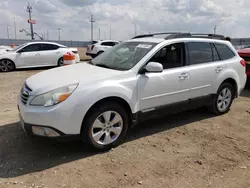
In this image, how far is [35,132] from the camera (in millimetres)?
3273

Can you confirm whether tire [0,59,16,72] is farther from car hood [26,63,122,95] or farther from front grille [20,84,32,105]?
front grille [20,84,32,105]

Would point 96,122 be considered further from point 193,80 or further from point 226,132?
point 226,132

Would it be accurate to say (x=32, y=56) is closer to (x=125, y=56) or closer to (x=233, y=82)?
(x=125, y=56)

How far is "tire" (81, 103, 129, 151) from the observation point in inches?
134

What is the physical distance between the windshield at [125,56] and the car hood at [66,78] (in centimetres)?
24

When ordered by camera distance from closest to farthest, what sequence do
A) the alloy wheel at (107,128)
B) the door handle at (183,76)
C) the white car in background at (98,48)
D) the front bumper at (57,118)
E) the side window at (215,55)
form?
1. the front bumper at (57,118)
2. the alloy wheel at (107,128)
3. the door handle at (183,76)
4. the side window at (215,55)
5. the white car in background at (98,48)

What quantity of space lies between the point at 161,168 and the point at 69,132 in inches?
52.3

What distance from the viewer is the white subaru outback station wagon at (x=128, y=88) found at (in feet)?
10.6

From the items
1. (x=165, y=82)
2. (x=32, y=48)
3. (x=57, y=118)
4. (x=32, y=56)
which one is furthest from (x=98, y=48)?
(x=57, y=118)

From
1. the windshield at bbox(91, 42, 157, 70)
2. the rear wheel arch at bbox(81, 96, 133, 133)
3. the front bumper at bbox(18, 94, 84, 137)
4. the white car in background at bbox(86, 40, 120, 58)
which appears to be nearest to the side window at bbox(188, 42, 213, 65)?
the windshield at bbox(91, 42, 157, 70)

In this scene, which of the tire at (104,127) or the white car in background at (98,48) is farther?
the white car in background at (98,48)

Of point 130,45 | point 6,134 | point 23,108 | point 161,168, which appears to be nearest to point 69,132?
point 23,108

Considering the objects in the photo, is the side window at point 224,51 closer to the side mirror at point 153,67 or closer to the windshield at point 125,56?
the windshield at point 125,56

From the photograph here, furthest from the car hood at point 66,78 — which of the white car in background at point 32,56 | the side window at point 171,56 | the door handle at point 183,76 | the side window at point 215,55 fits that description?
the white car in background at point 32,56
